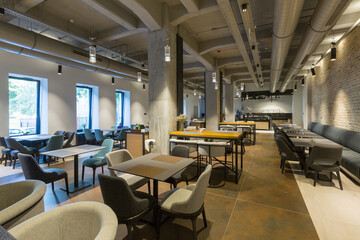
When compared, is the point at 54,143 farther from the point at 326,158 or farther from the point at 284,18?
the point at 326,158

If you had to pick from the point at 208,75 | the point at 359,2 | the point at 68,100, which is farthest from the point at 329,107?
the point at 68,100

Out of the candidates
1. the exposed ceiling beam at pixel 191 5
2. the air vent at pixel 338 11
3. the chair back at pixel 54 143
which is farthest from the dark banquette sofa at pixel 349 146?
the chair back at pixel 54 143

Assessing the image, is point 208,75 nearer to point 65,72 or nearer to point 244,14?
point 244,14

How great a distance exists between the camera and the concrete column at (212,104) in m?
8.25

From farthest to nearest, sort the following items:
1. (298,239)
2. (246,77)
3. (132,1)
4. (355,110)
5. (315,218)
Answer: (246,77)
(355,110)
(132,1)
(315,218)
(298,239)

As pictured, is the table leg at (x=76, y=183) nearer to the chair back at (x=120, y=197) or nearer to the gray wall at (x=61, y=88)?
the chair back at (x=120, y=197)

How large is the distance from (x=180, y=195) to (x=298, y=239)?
1.48 meters

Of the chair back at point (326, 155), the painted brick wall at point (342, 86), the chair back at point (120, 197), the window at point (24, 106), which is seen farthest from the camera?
the window at point (24, 106)

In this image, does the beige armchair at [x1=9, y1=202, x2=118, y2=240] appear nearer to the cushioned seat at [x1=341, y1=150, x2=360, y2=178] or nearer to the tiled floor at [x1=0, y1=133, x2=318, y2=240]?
the tiled floor at [x1=0, y1=133, x2=318, y2=240]

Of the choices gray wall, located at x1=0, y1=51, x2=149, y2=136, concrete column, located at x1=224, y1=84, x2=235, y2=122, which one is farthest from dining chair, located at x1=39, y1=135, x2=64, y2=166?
concrete column, located at x1=224, y1=84, x2=235, y2=122

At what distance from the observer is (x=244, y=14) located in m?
3.46

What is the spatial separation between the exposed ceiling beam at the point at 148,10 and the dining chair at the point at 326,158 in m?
4.33

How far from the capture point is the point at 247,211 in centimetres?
265

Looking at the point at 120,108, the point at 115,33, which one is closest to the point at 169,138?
the point at 115,33
